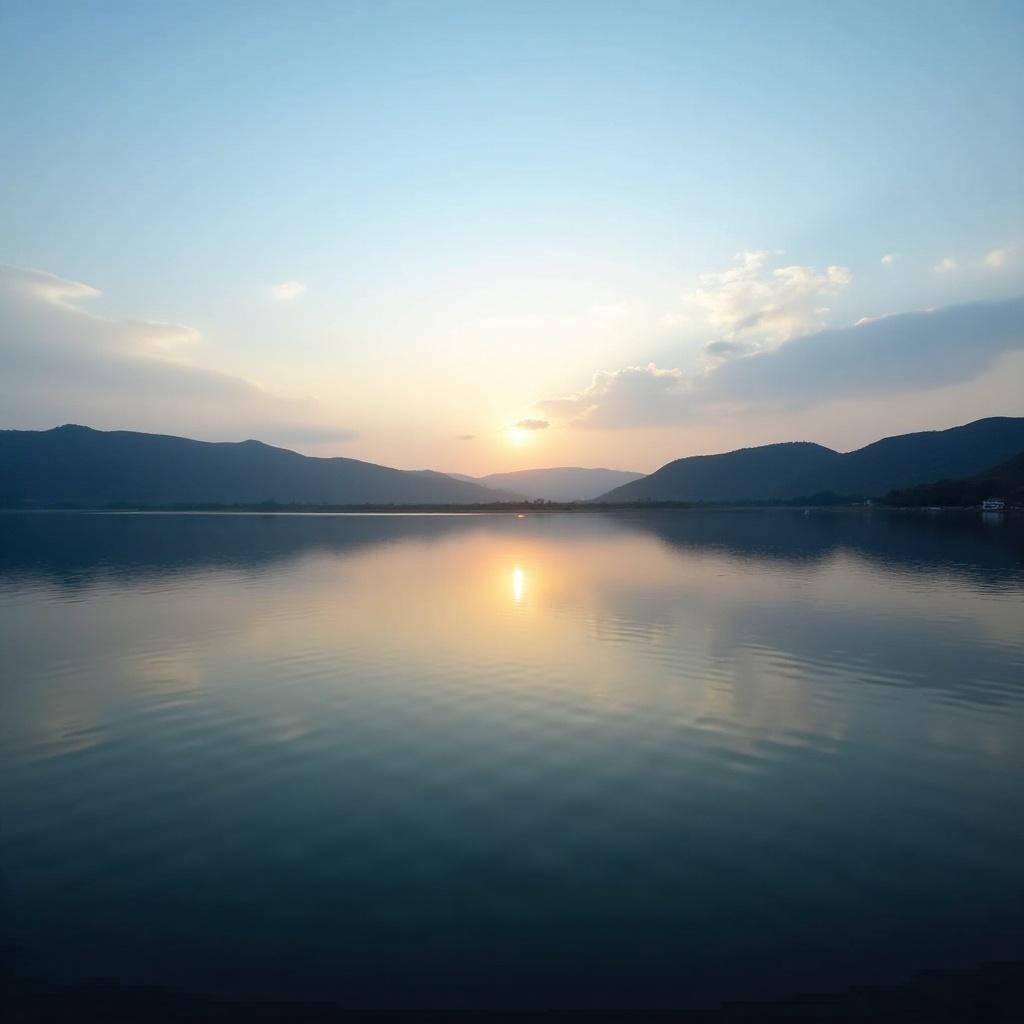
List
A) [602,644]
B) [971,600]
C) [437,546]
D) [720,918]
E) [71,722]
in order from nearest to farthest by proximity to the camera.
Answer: [720,918], [71,722], [602,644], [971,600], [437,546]

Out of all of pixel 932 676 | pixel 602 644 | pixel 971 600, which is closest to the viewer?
pixel 932 676

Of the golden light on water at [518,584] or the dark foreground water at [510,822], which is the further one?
the golden light on water at [518,584]

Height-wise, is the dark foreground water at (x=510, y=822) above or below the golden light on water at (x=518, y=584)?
below

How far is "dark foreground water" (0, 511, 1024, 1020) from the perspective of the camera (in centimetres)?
812

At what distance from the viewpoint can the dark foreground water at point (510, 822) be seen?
8.12m

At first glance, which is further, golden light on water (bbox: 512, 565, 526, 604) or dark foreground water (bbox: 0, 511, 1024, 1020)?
golden light on water (bbox: 512, 565, 526, 604)

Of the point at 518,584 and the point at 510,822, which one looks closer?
the point at 510,822

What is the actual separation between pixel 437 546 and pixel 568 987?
77.0 m

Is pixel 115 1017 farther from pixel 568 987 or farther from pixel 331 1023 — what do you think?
pixel 568 987

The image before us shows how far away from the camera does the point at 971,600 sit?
3753cm

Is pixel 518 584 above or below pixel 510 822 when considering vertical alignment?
above

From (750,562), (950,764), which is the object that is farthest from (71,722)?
(750,562)

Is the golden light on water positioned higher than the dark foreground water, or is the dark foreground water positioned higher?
the golden light on water

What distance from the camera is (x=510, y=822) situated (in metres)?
12.0
